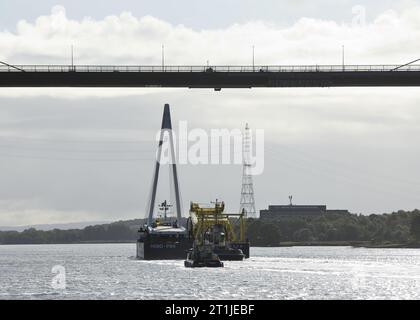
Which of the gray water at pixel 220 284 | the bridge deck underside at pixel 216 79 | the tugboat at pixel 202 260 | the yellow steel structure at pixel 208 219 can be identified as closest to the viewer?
the gray water at pixel 220 284

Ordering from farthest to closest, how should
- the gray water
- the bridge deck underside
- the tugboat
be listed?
the tugboat, the bridge deck underside, the gray water

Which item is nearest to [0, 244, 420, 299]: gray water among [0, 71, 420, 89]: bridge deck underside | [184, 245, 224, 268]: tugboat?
[184, 245, 224, 268]: tugboat

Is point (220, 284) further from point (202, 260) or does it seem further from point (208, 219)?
point (208, 219)

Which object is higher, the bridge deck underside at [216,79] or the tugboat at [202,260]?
the bridge deck underside at [216,79]

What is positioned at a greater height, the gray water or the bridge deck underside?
the bridge deck underside

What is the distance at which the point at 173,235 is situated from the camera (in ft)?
524

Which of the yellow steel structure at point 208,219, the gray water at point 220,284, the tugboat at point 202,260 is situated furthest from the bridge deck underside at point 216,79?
the yellow steel structure at point 208,219

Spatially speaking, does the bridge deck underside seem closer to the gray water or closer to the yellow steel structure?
the gray water

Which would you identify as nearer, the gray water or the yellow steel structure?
the gray water

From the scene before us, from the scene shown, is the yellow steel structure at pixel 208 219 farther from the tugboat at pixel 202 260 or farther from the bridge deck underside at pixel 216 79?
the bridge deck underside at pixel 216 79

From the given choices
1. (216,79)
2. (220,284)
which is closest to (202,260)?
(216,79)

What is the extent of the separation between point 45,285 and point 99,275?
62.4 ft
